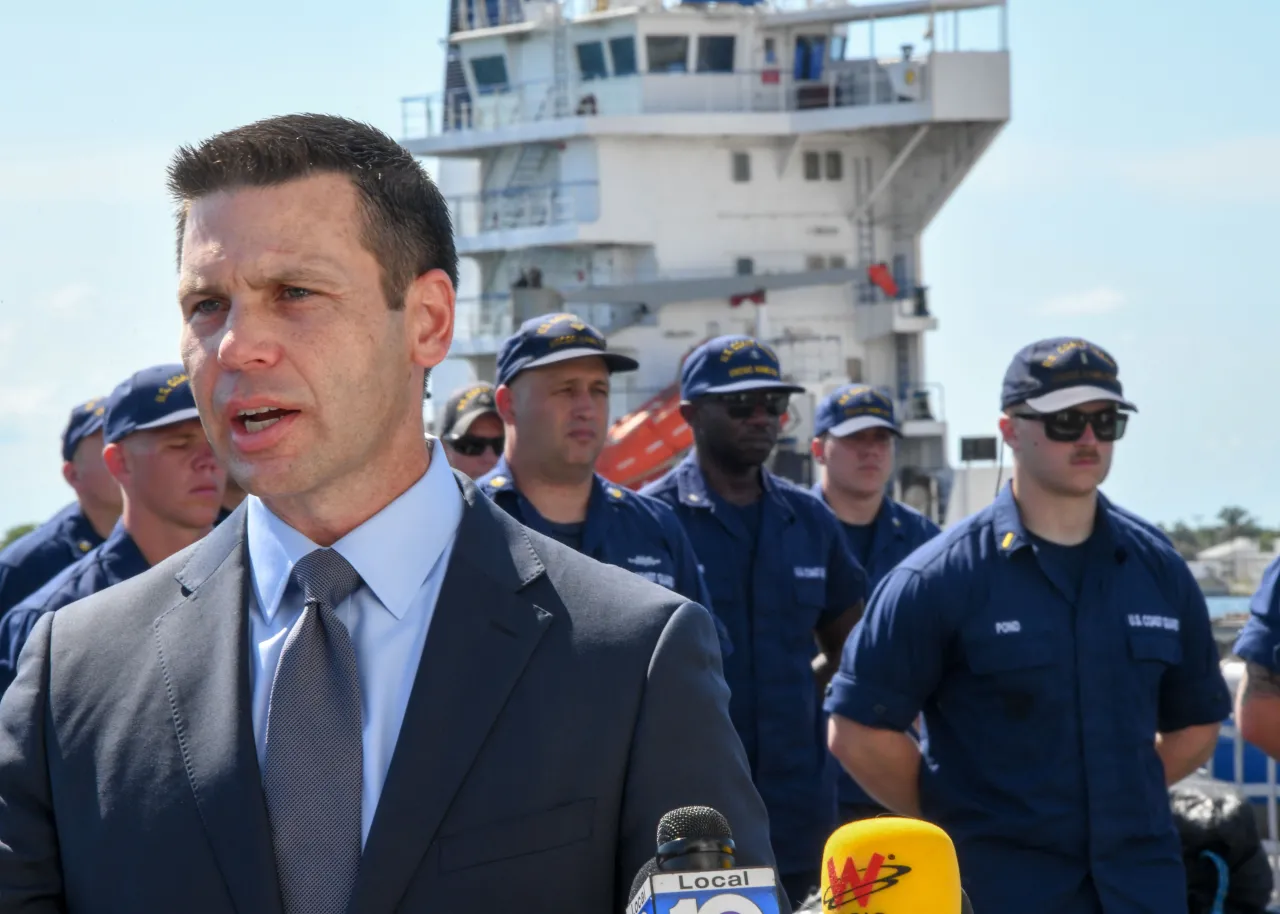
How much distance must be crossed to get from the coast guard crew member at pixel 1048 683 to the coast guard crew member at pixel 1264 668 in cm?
32

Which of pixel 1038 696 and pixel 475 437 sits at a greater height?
pixel 475 437

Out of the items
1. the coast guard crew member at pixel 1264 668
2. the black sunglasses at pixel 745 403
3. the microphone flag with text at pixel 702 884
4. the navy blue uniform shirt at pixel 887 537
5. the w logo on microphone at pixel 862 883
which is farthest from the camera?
the navy blue uniform shirt at pixel 887 537

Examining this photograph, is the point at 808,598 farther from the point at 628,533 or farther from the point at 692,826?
the point at 692,826

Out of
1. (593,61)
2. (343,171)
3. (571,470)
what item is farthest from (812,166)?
(343,171)

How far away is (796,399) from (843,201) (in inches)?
267

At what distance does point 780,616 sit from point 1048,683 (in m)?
2.06

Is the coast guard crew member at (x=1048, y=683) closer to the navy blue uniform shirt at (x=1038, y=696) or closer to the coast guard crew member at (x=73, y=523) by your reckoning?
the navy blue uniform shirt at (x=1038, y=696)

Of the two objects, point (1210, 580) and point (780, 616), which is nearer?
point (780, 616)

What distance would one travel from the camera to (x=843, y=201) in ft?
109

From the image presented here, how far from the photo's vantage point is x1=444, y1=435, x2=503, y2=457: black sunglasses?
945 cm

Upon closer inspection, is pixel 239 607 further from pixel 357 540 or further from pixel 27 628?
pixel 27 628

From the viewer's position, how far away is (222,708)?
239 cm

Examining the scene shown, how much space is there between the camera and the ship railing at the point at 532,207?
103 ft

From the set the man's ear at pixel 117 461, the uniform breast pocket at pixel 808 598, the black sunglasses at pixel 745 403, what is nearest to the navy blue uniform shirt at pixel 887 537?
the black sunglasses at pixel 745 403
